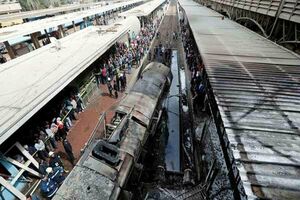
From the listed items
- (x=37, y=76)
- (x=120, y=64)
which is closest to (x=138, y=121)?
(x=37, y=76)

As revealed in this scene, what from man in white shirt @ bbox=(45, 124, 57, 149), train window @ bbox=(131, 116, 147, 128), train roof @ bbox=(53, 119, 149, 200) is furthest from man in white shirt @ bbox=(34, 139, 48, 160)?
train window @ bbox=(131, 116, 147, 128)

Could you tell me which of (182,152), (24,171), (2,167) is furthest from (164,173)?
(2,167)

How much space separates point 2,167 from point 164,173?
287 inches

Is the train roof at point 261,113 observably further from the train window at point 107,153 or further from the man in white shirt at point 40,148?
the man in white shirt at point 40,148

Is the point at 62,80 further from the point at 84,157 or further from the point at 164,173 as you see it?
the point at 164,173

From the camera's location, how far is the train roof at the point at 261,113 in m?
4.07

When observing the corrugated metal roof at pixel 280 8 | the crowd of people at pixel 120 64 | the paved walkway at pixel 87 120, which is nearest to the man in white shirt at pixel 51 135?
the paved walkway at pixel 87 120

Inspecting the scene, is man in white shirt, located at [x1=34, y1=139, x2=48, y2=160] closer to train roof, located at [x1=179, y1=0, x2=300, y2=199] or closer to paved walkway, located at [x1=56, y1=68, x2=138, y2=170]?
paved walkway, located at [x1=56, y1=68, x2=138, y2=170]

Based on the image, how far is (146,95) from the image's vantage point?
40.2 feet

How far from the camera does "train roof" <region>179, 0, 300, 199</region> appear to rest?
407 centimetres

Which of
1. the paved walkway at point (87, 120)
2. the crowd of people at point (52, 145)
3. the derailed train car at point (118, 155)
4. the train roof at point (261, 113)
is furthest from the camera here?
the paved walkway at point (87, 120)

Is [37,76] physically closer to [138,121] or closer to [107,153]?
[138,121]

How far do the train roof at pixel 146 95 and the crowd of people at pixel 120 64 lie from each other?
366cm

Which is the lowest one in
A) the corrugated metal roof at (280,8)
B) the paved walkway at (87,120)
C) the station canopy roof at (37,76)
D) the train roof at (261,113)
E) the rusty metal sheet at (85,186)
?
the paved walkway at (87,120)
